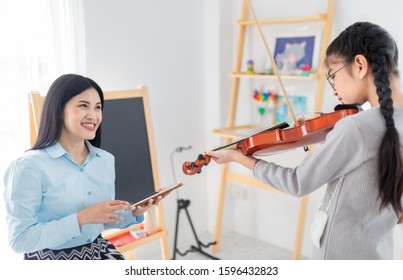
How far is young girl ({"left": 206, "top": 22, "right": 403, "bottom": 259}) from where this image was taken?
42.2 inches

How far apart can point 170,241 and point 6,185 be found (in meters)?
1.60

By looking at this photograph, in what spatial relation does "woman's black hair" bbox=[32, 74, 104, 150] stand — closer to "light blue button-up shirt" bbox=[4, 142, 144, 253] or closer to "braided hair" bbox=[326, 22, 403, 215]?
"light blue button-up shirt" bbox=[4, 142, 144, 253]

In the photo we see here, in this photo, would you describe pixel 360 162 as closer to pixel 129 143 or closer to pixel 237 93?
pixel 129 143

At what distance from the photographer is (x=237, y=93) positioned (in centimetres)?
262

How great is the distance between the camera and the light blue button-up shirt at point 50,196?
4.16 feet

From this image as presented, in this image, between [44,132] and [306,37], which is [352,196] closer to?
[44,132]

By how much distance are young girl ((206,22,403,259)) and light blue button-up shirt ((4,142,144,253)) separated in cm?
61

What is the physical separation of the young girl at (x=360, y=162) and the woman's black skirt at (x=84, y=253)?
642 millimetres

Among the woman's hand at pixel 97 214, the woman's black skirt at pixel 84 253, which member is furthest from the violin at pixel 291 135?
the woman's black skirt at pixel 84 253

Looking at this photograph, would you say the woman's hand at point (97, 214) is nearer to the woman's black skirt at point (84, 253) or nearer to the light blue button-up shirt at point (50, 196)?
the light blue button-up shirt at point (50, 196)

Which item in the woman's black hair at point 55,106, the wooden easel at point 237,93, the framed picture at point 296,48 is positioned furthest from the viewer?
the framed picture at point 296,48

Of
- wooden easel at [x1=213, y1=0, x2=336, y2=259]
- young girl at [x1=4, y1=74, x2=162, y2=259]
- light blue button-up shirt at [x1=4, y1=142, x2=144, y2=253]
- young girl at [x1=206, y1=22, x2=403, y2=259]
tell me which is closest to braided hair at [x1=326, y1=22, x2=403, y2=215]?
young girl at [x1=206, y1=22, x2=403, y2=259]

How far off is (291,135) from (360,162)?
24cm
